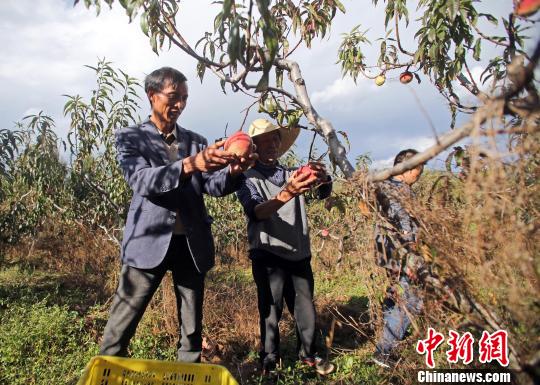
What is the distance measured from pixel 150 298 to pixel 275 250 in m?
0.71

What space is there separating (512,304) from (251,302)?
262 cm

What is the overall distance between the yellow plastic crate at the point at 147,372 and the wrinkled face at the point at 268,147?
123cm

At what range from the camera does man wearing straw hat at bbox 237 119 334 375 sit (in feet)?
7.39

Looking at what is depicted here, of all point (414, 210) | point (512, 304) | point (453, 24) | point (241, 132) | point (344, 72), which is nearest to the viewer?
point (512, 304)

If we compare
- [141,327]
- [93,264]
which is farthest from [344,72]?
[93,264]

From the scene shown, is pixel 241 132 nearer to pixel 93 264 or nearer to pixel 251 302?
pixel 251 302

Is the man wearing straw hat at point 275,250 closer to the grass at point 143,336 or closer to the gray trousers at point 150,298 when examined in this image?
the grass at point 143,336

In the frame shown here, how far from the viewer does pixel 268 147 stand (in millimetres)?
2381

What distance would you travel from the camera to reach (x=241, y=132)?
180cm

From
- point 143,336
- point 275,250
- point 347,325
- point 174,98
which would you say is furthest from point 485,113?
point 143,336

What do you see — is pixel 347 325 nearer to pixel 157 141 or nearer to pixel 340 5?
pixel 157 141

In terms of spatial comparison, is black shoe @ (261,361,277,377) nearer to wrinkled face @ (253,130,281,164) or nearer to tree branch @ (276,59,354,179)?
wrinkled face @ (253,130,281,164)

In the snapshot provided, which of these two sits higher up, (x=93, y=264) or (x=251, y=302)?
(x=93, y=264)

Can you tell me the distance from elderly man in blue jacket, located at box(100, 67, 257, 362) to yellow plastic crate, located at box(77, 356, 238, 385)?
0.63 ft
